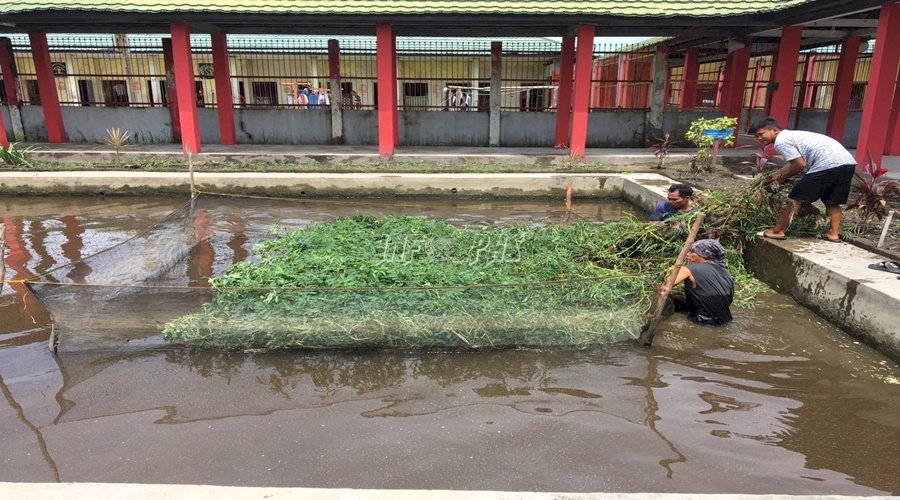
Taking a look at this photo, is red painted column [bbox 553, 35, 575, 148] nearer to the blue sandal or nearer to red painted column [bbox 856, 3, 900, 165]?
red painted column [bbox 856, 3, 900, 165]

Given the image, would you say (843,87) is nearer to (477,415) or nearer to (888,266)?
→ (888,266)

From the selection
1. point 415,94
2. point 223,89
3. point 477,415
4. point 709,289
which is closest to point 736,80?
point 415,94

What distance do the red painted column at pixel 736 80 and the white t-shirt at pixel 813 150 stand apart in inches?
382

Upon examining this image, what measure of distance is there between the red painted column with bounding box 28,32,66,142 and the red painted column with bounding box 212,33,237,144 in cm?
412

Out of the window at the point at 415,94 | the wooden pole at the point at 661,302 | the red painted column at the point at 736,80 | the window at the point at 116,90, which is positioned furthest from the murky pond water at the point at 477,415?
the window at the point at 116,90

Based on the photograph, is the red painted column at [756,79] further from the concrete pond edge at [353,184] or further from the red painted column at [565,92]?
the concrete pond edge at [353,184]

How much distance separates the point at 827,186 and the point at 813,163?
270mm

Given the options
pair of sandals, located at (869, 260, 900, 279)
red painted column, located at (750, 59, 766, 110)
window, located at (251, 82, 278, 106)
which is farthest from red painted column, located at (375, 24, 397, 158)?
red painted column, located at (750, 59, 766, 110)

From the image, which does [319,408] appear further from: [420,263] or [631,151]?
[631,151]

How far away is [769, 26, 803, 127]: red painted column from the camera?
457 inches

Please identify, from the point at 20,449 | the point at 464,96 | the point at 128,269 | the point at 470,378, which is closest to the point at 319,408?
the point at 470,378

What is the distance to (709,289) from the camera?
192 inches

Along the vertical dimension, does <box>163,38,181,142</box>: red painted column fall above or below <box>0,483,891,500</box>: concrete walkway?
above

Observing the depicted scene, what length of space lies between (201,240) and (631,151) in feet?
34.7
